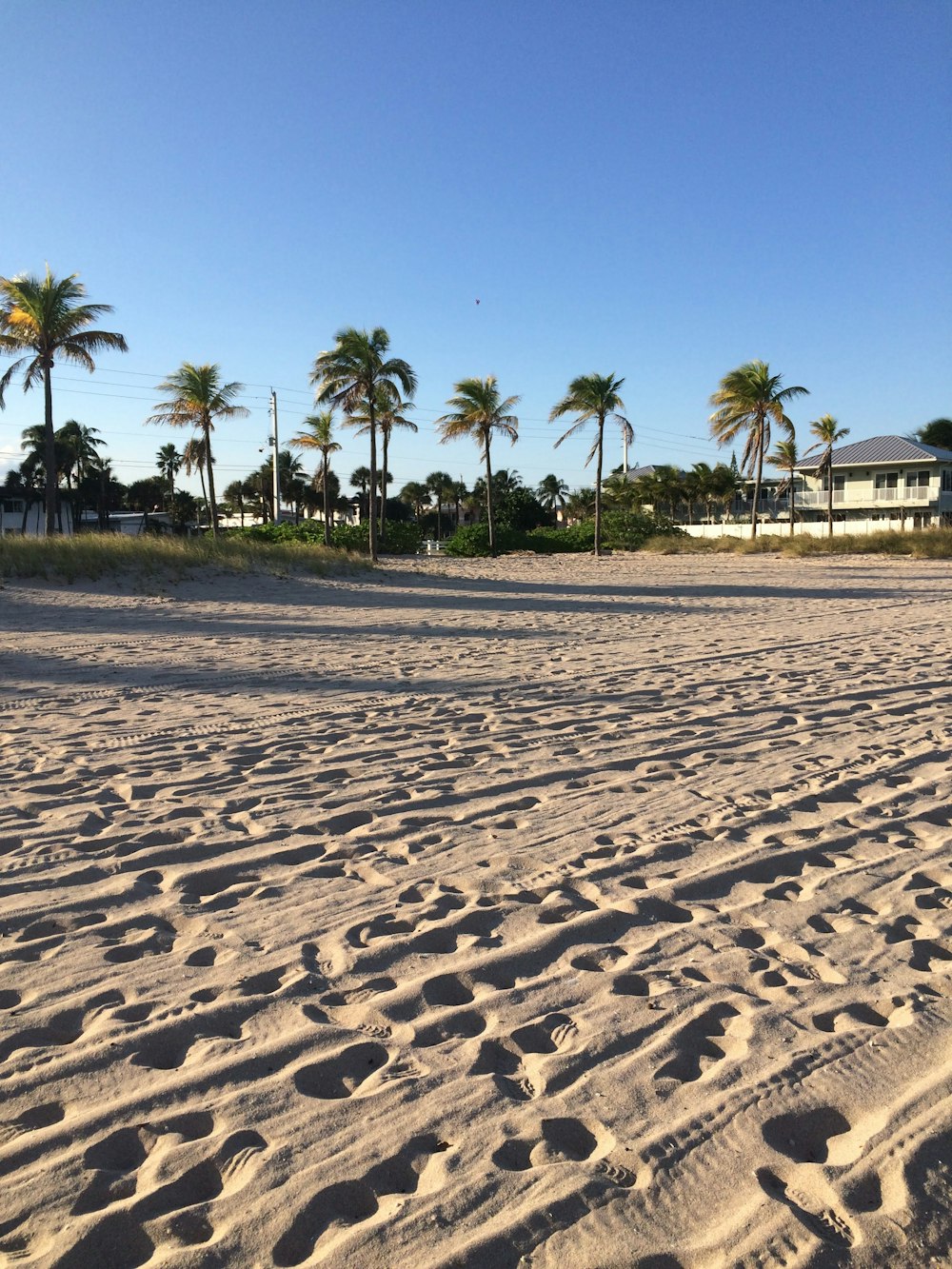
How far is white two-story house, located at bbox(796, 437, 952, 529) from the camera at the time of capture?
62.5m

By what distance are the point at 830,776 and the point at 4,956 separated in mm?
4321

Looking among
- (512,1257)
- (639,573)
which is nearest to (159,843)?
(512,1257)

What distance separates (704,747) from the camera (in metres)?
6.11

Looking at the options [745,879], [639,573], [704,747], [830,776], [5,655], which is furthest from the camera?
[639,573]

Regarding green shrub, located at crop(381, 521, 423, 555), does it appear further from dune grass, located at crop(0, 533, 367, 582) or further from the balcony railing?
the balcony railing

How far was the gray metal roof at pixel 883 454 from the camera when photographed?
6288cm

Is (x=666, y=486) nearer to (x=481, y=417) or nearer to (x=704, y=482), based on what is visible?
(x=704, y=482)

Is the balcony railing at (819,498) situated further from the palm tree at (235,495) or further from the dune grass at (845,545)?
the palm tree at (235,495)

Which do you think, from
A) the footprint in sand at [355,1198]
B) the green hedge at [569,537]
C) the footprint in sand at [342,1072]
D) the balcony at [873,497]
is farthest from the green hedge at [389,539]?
the footprint in sand at [355,1198]

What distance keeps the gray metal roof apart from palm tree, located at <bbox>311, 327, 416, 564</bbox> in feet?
128

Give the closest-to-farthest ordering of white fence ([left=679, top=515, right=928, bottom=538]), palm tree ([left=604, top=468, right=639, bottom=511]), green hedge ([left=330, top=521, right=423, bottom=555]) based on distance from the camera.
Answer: green hedge ([left=330, top=521, right=423, bottom=555]) → white fence ([left=679, top=515, right=928, bottom=538]) → palm tree ([left=604, top=468, right=639, bottom=511])

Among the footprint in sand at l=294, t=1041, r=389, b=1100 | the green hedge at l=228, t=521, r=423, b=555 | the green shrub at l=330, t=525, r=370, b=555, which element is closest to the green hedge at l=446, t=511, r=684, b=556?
the green hedge at l=228, t=521, r=423, b=555

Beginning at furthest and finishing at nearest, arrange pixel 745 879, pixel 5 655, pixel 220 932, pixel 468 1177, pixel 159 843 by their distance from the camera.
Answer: pixel 5 655, pixel 159 843, pixel 745 879, pixel 220 932, pixel 468 1177

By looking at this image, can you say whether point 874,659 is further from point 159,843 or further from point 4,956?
point 4,956
